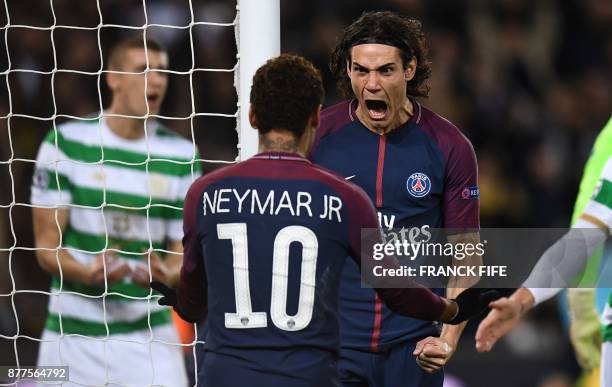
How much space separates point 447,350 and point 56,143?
86.8 inches

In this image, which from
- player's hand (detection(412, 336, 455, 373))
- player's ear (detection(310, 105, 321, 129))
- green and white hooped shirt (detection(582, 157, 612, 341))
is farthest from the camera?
green and white hooped shirt (detection(582, 157, 612, 341))

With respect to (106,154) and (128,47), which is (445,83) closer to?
(128,47)

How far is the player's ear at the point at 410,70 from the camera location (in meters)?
3.99

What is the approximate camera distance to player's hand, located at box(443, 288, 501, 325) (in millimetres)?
3508

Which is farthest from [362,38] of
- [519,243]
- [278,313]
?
[519,243]

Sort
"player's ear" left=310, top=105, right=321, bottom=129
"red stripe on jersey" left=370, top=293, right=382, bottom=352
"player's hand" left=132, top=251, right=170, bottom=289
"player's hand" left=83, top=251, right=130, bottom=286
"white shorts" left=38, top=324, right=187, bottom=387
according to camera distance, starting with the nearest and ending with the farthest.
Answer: "player's ear" left=310, top=105, right=321, bottom=129 < "red stripe on jersey" left=370, top=293, right=382, bottom=352 < "player's hand" left=132, top=251, right=170, bottom=289 < "player's hand" left=83, top=251, right=130, bottom=286 < "white shorts" left=38, top=324, right=187, bottom=387

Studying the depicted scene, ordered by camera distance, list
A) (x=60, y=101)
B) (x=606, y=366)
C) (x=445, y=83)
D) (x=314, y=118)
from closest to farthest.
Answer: (x=314, y=118) → (x=606, y=366) → (x=60, y=101) → (x=445, y=83)

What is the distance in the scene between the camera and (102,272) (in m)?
5.03

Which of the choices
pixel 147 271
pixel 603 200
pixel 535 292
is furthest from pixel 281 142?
pixel 147 271

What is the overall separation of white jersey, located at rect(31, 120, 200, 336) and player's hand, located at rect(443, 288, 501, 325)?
1880mm

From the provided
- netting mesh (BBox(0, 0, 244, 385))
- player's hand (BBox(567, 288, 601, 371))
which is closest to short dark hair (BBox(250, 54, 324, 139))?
player's hand (BBox(567, 288, 601, 371))

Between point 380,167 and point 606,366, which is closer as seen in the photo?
point 380,167

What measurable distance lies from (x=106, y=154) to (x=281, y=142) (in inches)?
90.3

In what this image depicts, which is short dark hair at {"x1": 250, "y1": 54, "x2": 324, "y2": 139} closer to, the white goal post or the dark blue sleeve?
the dark blue sleeve
